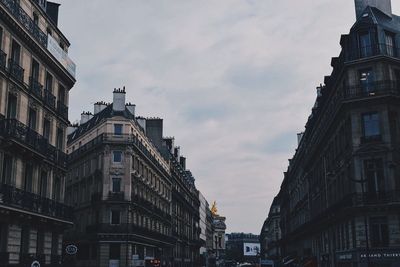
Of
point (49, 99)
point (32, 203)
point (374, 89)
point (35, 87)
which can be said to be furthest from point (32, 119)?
point (374, 89)

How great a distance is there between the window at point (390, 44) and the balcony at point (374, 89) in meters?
2.43

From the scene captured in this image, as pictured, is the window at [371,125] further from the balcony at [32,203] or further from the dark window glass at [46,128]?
the dark window glass at [46,128]

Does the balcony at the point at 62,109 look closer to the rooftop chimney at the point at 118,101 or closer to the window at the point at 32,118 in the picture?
the window at the point at 32,118

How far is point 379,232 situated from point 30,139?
73.3 ft

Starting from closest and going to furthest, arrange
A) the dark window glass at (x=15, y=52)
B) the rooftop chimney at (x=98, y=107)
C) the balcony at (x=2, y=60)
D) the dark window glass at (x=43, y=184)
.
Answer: the balcony at (x=2, y=60), the dark window glass at (x=15, y=52), the dark window glass at (x=43, y=184), the rooftop chimney at (x=98, y=107)

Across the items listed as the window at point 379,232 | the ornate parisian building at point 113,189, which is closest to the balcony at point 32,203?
the ornate parisian building at point 113,189

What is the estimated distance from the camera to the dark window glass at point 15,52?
28.3m

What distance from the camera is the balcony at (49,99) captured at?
32.1 metres

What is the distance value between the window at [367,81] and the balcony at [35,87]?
21136 millimetres

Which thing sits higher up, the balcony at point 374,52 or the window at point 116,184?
the balcony at point 374,52

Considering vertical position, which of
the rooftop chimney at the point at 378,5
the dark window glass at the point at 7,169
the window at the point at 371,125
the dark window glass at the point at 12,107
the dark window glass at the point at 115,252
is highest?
the rooftop chimney at the point at 378,5

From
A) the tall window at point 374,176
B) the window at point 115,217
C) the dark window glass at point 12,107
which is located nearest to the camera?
the dark window glass at point 12,107

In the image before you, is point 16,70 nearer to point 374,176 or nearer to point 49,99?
point 49,99

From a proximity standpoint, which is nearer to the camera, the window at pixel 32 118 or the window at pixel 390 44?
the window at pixel 32 118
